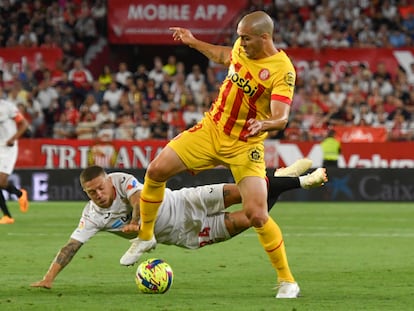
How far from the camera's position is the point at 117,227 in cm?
956

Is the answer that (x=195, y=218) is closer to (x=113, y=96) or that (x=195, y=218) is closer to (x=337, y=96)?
(x=337, y=96)

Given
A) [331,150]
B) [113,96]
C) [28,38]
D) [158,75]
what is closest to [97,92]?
[113,96]

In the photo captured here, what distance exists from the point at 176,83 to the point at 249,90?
16.5 m

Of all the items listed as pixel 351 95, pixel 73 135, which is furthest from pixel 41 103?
pixel 351 95

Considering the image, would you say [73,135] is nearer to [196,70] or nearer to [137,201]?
[196,70]

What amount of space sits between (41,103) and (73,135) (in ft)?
5.80

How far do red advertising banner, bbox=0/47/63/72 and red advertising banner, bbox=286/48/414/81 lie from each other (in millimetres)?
5612

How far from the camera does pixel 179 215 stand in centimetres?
980

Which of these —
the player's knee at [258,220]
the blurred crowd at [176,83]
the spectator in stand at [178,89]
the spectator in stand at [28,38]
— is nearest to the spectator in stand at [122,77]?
the blurred crowd at [176,83]

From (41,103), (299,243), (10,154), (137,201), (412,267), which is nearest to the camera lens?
(137,201)

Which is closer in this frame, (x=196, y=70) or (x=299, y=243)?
(x=299, y=243)

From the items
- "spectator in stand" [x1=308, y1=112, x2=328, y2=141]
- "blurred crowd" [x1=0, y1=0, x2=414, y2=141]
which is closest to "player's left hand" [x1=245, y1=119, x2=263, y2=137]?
"blurred crowd" [x1=0, y1=0, x2=414, y2=141]

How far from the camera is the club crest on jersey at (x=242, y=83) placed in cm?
898

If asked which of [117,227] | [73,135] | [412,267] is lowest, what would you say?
[73,135]
